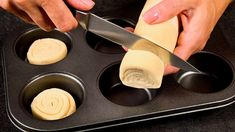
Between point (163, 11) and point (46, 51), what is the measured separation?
464mm

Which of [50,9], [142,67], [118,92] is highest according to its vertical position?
[50,9]

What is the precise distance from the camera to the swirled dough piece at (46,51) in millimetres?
1233

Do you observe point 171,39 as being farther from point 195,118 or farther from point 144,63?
point 195,118

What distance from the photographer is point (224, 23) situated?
146 centimetres

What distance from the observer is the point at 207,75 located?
4.23 ft

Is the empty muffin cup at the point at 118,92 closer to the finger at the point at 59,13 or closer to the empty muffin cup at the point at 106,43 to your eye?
the empty muffin cup at the point at 106,43

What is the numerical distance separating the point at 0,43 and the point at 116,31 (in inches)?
24.2

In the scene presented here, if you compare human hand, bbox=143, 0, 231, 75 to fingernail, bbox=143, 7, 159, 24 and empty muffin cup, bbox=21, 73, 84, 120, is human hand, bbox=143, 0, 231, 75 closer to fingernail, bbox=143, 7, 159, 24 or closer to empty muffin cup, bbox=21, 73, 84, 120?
fingernail, bbox=143, 7, 159, 24

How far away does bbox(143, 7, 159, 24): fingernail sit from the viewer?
3.21 feet

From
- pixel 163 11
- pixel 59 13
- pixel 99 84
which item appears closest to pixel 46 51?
pixel 99 84


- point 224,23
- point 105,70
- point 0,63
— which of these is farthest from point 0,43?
point 224,23

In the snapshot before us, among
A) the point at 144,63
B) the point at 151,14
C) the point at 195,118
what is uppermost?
the point at 151,14

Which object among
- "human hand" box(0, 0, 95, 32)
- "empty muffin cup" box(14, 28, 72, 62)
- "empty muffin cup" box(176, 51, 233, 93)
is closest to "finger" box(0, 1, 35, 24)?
"human hand" box(0, 0, 95, 32)

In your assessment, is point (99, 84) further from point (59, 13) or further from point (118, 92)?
point (59, 13)
